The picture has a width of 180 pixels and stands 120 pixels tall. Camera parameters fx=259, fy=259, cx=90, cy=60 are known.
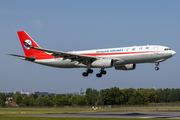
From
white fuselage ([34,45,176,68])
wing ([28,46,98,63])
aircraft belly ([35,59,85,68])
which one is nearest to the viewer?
white fuselage ([34,45,176,68])

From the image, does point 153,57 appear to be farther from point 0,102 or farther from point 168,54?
point 0,102

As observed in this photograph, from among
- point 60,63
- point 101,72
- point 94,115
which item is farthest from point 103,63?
point 94,115

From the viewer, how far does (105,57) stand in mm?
50375

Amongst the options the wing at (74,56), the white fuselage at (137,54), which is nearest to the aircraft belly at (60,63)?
the wing at (74,56)

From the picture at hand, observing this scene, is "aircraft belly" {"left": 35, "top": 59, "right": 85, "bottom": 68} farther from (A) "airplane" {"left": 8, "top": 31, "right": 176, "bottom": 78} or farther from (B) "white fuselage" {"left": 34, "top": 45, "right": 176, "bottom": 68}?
(B) "white fuselage" {"left": 34, "top": 45, "right": 176, "bottom": 68}

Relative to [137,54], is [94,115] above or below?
below

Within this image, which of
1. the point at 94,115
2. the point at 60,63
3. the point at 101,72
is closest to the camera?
the point at 101,72

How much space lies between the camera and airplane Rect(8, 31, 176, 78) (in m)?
47.1

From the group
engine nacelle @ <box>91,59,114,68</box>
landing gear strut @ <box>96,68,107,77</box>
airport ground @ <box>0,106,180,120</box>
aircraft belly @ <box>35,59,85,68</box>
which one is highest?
aircraft belly @ <box>35,59,85,68</box>

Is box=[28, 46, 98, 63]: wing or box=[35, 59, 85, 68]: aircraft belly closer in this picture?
box=[28, 46, 98, 63]: wing

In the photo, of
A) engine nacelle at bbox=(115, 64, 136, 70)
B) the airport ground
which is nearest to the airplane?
engine nacelle at bbox=(115, 64, 136, 70)

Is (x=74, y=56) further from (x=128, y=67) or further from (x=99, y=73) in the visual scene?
(x=128, y=67)

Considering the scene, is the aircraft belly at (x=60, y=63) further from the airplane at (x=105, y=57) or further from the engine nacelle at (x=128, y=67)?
the engine nacelle at (x=128, y=67)

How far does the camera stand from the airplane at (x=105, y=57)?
A: 47.1m
